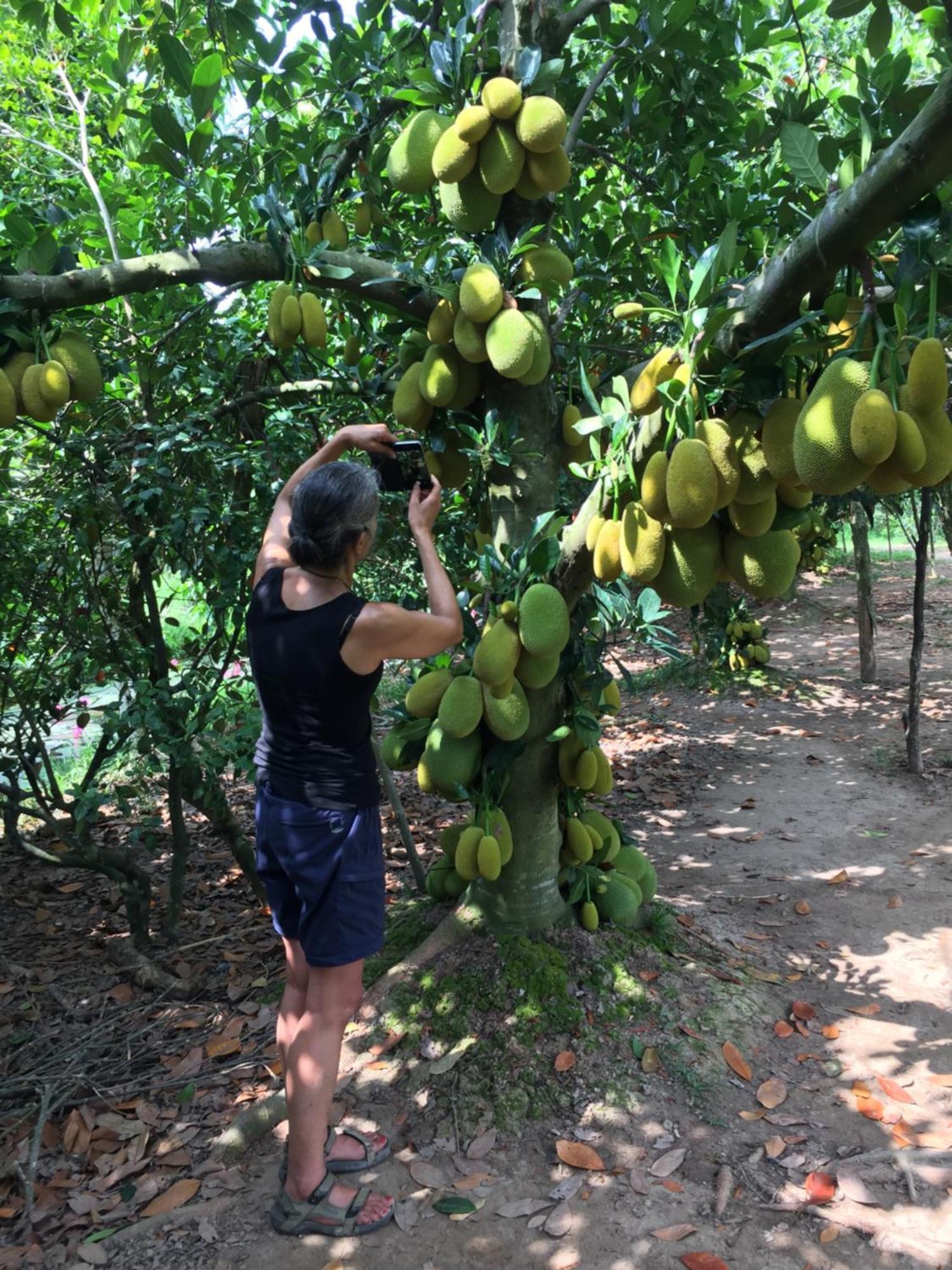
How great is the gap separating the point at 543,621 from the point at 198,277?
111 cm

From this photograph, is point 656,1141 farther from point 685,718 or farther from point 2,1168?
point 685,718

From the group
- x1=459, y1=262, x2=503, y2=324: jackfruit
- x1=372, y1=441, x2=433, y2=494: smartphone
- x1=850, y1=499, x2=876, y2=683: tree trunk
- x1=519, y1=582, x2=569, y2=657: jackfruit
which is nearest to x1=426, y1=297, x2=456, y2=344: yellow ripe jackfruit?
x1=459, y1=262, x2=503, y2=324: jackfruit

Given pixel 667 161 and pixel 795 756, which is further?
pixel 795 756

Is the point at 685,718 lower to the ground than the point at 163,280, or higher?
lower

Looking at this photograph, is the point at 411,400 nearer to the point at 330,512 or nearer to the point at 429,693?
the point at 330,512

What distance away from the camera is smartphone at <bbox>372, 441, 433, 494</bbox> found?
2207 mm

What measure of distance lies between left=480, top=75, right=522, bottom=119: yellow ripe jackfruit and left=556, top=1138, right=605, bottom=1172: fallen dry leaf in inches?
89.8

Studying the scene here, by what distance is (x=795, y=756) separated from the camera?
19.0 ft

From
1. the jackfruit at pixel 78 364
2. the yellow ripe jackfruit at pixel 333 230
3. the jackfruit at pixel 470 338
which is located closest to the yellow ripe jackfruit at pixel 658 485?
the jackfruit at pixel 470 338

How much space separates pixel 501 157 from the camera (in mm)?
1886

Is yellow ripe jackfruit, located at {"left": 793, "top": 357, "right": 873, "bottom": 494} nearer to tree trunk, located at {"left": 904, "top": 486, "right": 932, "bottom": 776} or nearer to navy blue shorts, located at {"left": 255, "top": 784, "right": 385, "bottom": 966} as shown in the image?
navy blue shorts, located at {"left": 255, "top": 784, "right": 385, "bottom": 966}

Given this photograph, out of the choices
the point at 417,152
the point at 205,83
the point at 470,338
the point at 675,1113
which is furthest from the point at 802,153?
the point at 675,1113

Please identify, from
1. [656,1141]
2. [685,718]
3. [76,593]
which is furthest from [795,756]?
[76,593]

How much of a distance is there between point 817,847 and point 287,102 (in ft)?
12.3
